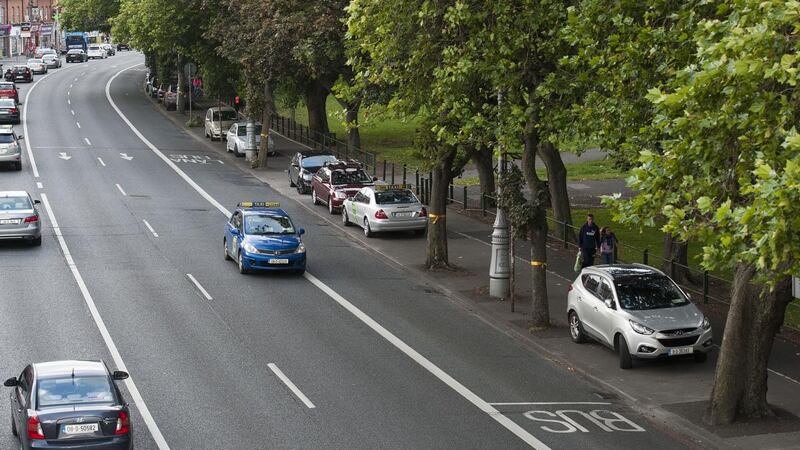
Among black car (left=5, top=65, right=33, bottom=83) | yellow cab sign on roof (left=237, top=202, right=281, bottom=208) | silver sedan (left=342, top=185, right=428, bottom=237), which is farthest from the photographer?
black car (left=5, top=65, right=33, bottom=83)

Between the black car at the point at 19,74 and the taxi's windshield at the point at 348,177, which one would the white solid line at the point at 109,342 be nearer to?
the taxi's windshield at the point at 348,177

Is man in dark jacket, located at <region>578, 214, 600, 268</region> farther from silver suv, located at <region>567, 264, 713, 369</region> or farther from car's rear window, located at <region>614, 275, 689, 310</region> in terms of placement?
car's rear window, located at <region>614, 275, 689, 310</region>

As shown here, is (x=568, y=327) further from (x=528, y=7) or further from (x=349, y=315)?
(x=528, y=7)

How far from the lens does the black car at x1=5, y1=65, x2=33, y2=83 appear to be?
307 feet

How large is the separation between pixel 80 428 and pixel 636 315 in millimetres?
11285

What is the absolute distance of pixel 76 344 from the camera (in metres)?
23.8

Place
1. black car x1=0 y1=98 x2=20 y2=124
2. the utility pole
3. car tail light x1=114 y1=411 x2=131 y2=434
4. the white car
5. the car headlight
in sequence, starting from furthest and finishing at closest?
the white car → black car x1=0 y1=98 x2=20 y2=124 → the utility pole → the car headlight → car tail light x1=114 y1=411 x2=131 y2=434

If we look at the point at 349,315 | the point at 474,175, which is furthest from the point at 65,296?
the point at 474,175

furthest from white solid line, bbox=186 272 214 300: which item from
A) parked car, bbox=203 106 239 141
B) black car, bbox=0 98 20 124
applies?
black car, bbox=0 98 20 124

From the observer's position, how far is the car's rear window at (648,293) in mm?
23422

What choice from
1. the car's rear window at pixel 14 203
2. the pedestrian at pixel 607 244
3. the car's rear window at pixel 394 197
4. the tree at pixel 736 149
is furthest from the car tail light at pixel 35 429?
the car's rear window at pixel 394 197

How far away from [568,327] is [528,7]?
286 inches

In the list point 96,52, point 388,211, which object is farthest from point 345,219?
point 96,52

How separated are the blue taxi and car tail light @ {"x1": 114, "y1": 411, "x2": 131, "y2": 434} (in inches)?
563
